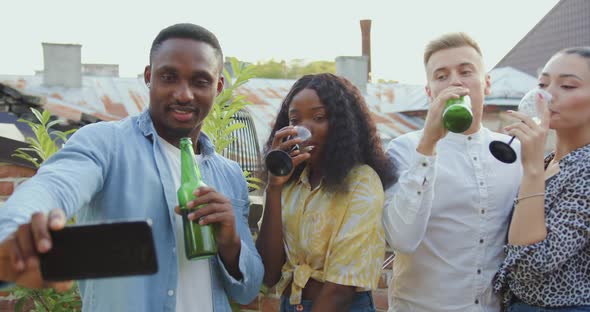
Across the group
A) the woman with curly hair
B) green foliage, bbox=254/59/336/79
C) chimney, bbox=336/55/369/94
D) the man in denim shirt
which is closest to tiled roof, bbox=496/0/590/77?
chimney, bbox=336/55/369/94

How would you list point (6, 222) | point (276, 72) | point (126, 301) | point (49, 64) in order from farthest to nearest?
point (276, 72), point (49, 64), point (126, 301), point (6, 222)

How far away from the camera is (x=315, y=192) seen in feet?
7.10

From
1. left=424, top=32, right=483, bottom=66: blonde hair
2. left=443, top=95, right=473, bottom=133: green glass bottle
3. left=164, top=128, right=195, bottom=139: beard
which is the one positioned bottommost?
left=164, top=128, right=195, bottom=139: beard

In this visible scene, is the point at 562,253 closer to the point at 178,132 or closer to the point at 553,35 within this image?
the point at 178,132

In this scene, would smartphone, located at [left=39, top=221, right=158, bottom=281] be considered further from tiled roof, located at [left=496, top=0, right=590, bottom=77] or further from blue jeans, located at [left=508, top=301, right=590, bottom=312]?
tiled roof, located at [left=496, top=0, right=590, bottom=77]

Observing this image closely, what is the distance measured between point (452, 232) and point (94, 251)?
1470mm

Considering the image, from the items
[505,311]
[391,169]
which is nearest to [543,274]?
Result: [505,311]

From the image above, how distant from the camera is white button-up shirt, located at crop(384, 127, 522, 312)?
209 centimetres

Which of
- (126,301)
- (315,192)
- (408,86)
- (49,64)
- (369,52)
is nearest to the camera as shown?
(126,301)

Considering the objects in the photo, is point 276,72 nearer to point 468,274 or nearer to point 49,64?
point 49,64

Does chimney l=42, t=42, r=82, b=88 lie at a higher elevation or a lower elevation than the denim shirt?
higher

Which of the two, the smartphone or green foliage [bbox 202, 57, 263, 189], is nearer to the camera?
the smartphone

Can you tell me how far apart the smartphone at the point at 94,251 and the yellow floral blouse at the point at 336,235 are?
0.99 meters

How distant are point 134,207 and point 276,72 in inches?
1644
